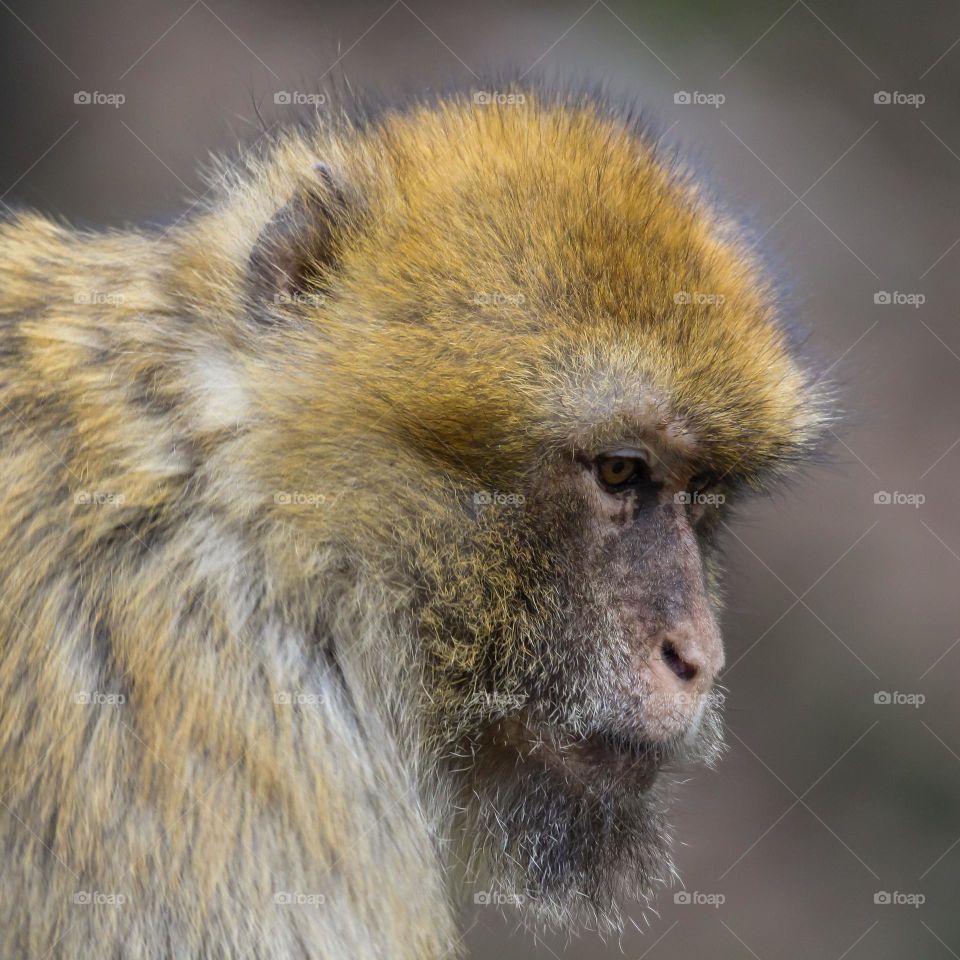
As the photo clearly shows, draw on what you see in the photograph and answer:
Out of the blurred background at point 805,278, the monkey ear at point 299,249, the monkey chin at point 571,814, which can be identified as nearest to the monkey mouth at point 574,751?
the monkey chin at point 571,814

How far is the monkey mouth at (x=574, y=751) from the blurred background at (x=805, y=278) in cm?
449

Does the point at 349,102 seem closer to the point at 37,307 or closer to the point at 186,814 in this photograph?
the point at 37,307

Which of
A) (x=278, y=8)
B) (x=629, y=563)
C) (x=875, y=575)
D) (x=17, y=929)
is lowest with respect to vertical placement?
(x=875, y=575)

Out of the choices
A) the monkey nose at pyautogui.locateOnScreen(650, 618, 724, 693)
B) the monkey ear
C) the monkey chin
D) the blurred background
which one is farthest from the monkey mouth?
the blurred background

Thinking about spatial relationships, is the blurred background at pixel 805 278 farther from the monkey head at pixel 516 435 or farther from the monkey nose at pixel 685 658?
the monkey nose at pixel 685 658

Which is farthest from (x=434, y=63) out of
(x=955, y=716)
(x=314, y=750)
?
(x=314, y=750)

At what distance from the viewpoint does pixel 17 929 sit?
7.80ft

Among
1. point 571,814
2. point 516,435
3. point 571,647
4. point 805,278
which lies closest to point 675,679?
point 571,647

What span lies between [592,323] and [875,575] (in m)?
5.85

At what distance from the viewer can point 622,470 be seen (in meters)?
2.80

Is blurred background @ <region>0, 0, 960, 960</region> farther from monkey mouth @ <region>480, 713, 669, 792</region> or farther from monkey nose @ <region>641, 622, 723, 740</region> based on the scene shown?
monkey nose @ <region>641, 622, 723, 740</region>

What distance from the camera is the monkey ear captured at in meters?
2.69

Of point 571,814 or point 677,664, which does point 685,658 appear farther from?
point 571,814

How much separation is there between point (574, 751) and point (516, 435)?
0.75 meters
